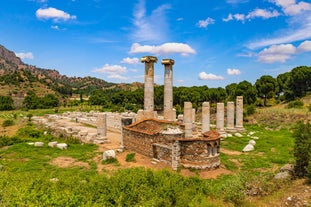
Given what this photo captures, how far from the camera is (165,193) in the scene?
288 inches

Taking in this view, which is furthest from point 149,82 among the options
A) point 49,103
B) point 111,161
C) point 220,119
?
point 49,103

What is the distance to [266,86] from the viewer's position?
48.3m

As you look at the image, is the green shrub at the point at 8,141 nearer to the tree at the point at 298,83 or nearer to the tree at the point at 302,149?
the tree at the point at 302,149

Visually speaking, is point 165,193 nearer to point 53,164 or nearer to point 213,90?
point 53,164

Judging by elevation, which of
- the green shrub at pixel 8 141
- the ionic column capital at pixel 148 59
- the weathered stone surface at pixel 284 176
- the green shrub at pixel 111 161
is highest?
the ionic column capital at pixel 148 59

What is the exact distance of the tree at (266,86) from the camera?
48344mm

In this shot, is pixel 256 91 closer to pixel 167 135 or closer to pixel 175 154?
pixel 167 135

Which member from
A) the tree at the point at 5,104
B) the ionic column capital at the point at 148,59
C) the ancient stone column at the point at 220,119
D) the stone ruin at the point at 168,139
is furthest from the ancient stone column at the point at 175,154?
the tree at the point at 5,104

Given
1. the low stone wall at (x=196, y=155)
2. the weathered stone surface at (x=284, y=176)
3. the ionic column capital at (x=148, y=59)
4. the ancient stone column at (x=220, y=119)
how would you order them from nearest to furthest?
1. the weathered stone surface at (x=284, y=176)
2. the low stone wall at (x=196, y=155)
3. the ionic column capital at (x=148, y=59)
4. the ancient stone column at (x=220, y=119)

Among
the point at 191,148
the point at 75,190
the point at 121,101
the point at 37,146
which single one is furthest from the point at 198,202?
the point at 121,101

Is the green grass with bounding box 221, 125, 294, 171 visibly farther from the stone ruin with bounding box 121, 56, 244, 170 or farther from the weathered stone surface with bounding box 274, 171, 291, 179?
the stone ruin with bounding box 121, 56, 244, 170

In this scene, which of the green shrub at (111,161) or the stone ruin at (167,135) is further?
the green shrub at (111,161)

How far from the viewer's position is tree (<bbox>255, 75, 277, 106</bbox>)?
4834 cm

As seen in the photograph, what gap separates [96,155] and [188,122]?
22.7 feet
